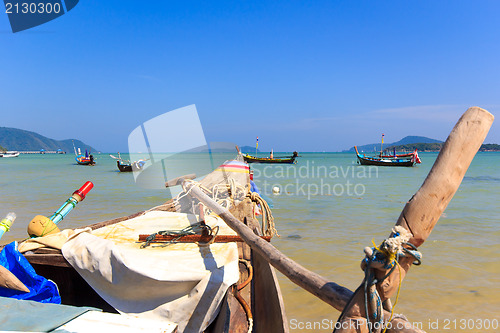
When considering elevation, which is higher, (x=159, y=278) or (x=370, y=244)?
(x=159, y=278)

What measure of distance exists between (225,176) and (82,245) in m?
3.72

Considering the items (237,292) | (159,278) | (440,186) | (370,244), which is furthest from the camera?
(370,244)

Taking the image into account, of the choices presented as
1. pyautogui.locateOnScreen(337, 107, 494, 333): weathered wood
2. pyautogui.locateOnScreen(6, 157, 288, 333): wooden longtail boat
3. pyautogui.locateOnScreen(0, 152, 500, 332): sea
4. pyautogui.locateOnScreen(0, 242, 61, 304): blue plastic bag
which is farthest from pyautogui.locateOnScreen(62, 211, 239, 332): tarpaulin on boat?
pyautogui.locateOnScreen(0, 152, 500, 332): sea

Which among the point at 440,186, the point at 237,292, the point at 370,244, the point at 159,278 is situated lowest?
the point at 370,244

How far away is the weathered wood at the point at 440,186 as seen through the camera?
1.31 metres

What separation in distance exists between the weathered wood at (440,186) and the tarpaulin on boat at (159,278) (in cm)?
154

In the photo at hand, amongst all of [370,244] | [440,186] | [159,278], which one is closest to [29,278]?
[159,278]

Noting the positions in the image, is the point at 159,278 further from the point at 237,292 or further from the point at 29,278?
the point at 29,278

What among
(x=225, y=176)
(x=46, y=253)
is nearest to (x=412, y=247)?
(x=46, y=253)

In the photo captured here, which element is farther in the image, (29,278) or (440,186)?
(29,278)

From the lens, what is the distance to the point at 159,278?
8.25 feet

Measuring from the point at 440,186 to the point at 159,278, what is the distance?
2.12 meters

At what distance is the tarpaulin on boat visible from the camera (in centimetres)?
255

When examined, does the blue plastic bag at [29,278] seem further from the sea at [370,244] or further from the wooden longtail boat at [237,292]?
the sea at [370,244]
